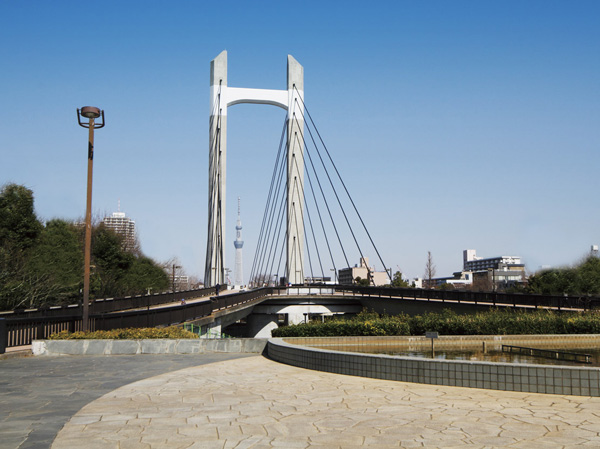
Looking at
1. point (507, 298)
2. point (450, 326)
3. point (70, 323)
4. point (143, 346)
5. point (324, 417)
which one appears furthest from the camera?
point (507, 298)

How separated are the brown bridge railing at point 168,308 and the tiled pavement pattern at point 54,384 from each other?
7.92 ft

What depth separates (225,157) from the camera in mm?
55906

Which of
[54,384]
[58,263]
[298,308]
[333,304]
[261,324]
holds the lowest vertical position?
[261,324]

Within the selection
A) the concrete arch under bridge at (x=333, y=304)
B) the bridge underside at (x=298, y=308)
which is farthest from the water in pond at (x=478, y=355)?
the bridge underside at (x=298, y=308)

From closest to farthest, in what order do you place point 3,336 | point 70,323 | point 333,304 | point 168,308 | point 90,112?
point 3,336 < point 90,112 < point 70,323 < point 168,308 < point 333,304

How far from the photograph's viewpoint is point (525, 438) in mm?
7059

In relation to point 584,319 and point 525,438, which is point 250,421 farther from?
point 584,319

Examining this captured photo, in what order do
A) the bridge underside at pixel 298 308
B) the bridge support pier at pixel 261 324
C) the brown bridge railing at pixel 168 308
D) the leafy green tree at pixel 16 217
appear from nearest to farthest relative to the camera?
1. the brown bridge railing at pixel 168 308
2. the leafy green tree at pixel 16 217
3. the bridge underside at pixel 298 308
4. the bridge support pier at pixel 261 324

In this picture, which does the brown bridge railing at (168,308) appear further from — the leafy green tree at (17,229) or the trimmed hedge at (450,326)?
the leafy green tree at (17,229)

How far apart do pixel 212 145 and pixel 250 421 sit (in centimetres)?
4907

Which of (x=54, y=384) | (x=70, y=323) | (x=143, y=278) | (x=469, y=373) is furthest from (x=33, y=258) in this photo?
(x=469, y=373)

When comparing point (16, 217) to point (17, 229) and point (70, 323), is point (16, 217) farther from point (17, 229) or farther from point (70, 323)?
point (70, 323)

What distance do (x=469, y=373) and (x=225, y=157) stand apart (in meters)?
47.2

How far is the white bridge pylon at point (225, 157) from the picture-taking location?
175ft
